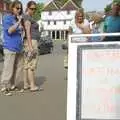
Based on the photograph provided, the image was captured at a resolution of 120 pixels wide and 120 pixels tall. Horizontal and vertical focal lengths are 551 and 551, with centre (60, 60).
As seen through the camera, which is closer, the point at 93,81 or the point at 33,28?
the point at 93,81

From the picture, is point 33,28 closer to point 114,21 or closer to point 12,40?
point 12,40

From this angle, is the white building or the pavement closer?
the pavement

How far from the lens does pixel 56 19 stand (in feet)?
437

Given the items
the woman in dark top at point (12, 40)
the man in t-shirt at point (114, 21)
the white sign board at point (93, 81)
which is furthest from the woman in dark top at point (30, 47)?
the white sign board at point (93, 81)

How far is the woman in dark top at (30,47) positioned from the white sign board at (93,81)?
5606mm

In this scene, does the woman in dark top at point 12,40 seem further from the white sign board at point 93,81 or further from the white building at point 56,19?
the white building at point 56,19

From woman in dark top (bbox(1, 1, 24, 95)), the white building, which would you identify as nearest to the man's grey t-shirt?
woman in dark top (bbox(1, 1, 24, 95))

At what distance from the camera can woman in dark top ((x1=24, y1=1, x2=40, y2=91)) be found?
444 inches

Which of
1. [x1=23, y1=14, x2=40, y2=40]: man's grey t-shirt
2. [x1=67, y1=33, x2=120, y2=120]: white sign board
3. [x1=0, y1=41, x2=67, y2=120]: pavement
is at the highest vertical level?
[x1=23, y1=14, x2=40, y2=40]: man's grey t-shirt

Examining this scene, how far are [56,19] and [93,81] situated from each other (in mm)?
127889

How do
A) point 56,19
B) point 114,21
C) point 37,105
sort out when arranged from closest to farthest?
1. point 37,105
2. point 114,21
3. point 56,19

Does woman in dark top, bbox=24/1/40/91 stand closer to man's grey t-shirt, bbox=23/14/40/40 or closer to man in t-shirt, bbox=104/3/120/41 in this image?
man's grey t-shirt, bbox=23/14/40/40

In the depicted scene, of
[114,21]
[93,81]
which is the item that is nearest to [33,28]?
[114,21]

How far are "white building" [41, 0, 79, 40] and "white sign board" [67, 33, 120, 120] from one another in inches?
4832
